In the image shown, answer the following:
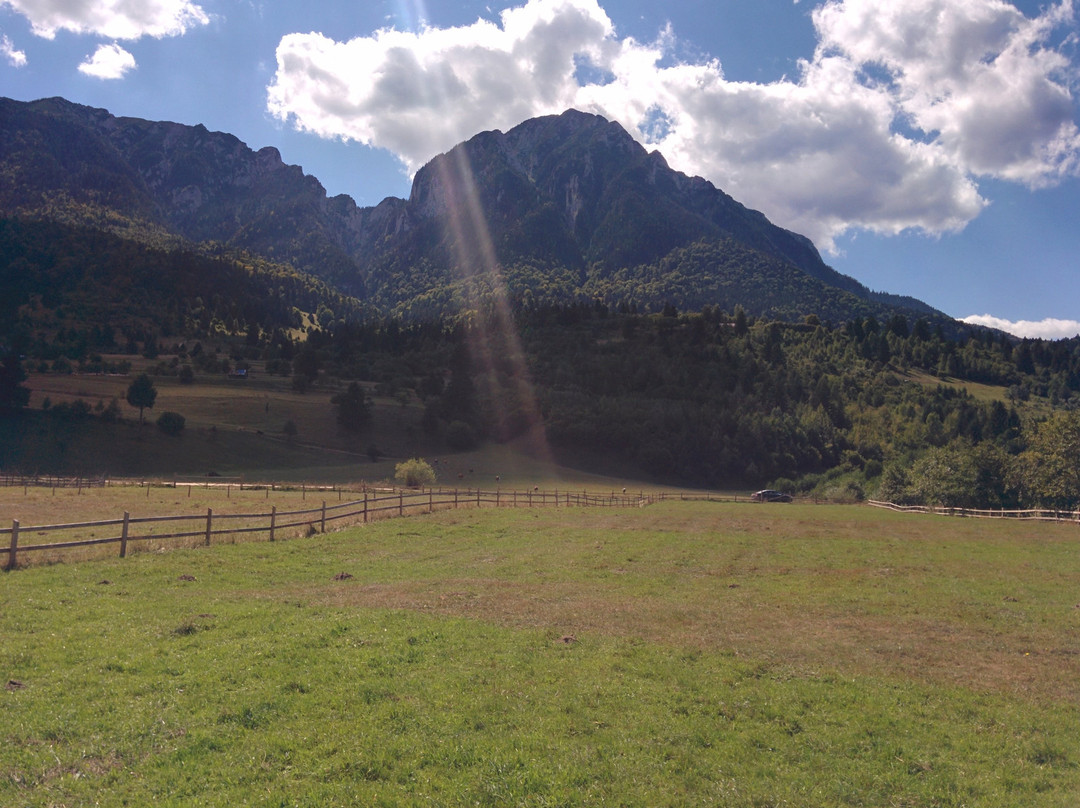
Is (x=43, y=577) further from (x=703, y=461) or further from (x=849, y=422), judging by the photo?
(x=849, y=422)

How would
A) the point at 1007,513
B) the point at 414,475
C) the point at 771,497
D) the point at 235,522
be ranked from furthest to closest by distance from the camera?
the point at 771,497, the point at 414,475, the point at 1007,513, the point at 235,522

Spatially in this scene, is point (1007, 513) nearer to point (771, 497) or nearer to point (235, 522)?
point (771, 497)

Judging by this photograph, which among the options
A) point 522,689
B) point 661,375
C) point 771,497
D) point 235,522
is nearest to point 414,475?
point 235,522

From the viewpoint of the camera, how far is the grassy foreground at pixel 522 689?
268 inches

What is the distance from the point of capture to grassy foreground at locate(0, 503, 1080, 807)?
6797mm

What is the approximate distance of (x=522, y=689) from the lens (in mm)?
9328

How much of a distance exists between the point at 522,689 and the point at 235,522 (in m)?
23.7

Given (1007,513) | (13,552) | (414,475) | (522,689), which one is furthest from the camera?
(414,475)

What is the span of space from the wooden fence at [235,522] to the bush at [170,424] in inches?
2113

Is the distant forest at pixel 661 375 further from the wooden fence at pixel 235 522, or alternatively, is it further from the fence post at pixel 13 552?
the fence post at pixel 13 552

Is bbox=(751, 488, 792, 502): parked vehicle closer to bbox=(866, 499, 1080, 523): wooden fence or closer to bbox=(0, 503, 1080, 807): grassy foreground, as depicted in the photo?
bbox=(866, 499, 1080, 523): wooden fence

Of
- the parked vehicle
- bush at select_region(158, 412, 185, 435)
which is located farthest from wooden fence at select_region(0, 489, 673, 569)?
bush at select_region(158, 412, 185, 435)

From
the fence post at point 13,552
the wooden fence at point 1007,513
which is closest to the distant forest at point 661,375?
the wooden fence at point 1007,513

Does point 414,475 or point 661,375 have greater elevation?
point 661,375
